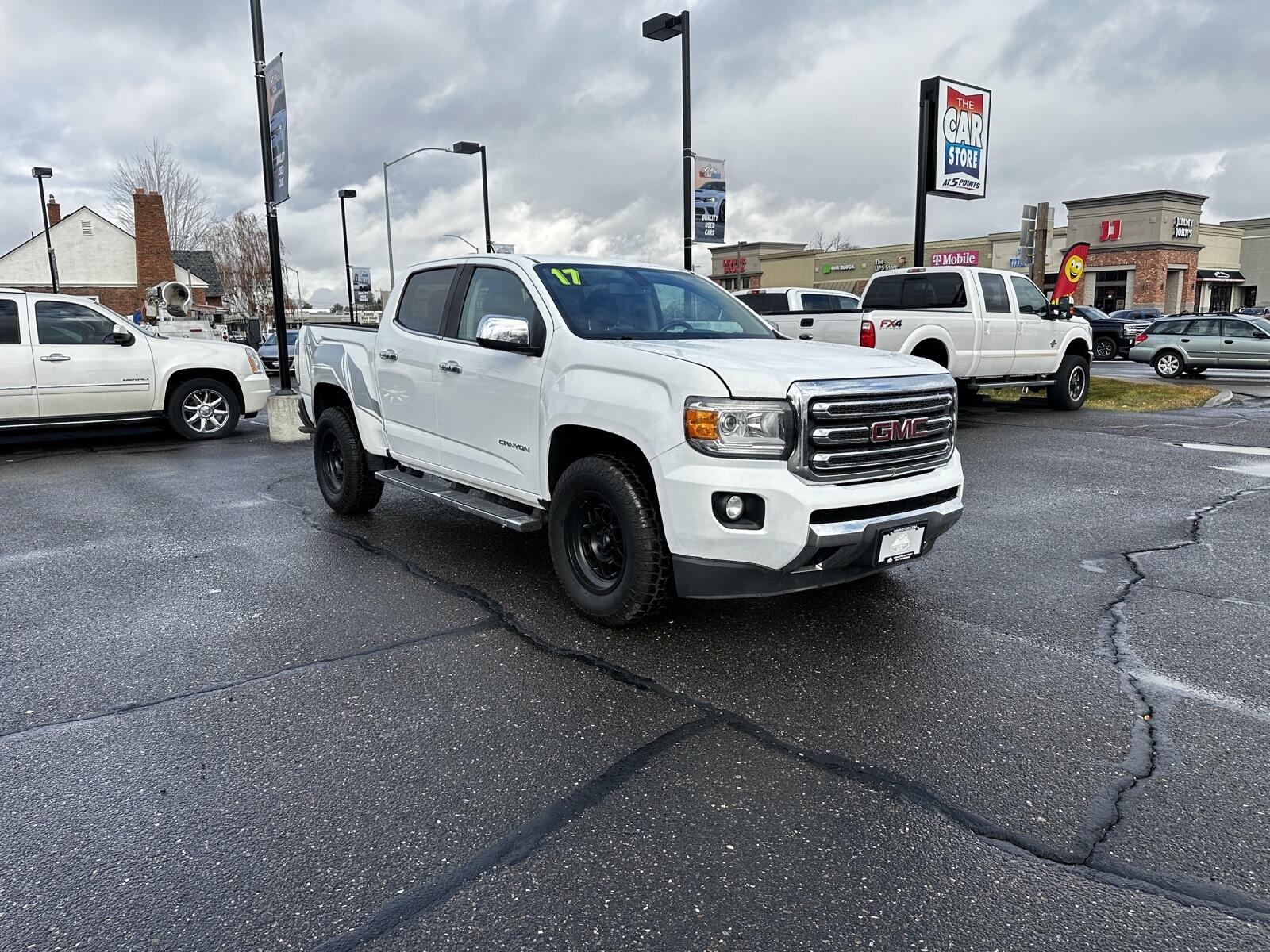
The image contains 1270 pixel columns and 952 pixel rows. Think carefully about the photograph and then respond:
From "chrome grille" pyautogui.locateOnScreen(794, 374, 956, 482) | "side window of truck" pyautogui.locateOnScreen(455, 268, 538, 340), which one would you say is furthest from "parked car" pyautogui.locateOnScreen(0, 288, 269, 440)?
Result: "chrome grille" pyautogui.locateOnScreen(794, 374, 956, 482)

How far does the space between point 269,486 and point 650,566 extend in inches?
232

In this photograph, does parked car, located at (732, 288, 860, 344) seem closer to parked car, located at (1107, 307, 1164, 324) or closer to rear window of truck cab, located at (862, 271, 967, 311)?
rear window of truck cab, located at (862, 271, 967, 311)

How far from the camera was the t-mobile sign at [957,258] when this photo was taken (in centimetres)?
5075

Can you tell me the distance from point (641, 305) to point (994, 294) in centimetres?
968

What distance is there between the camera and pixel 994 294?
13.3 metres

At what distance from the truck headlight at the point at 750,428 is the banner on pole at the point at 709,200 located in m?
A: 12.7

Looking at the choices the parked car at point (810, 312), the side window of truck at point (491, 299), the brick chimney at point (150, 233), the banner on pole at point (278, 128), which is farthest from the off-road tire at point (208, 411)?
the brick chimney at point (150, 233)

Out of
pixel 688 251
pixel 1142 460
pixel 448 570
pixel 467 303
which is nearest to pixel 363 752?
pixel 448 570

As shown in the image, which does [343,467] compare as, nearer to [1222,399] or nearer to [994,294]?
[994,294]

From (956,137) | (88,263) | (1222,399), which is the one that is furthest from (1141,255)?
(88,263)

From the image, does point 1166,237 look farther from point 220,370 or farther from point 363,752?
point 363,752

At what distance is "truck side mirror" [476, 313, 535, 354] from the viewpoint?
4.84 metres

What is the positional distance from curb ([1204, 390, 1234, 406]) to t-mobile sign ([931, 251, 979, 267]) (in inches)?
1337

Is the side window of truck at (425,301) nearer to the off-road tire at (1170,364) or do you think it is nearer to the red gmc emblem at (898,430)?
the red gmc emblem at (898,430)
